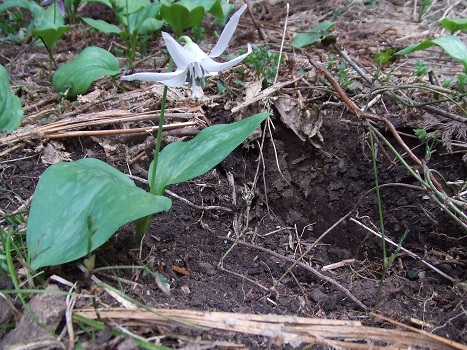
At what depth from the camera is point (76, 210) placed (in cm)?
131

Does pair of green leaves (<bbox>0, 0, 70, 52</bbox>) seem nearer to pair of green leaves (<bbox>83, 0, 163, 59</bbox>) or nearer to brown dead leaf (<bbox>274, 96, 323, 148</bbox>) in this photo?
pair of green leaves (<bbox>83, 0, 163, 59</bbox>)

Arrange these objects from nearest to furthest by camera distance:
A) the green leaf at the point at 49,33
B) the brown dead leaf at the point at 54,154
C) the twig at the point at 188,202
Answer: the twig at the point at 188,202 → the brown dead leaf at the point at 54,154 → the green leaf at the point at 49,33

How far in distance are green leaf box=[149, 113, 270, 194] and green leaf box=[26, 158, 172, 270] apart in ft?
0.63

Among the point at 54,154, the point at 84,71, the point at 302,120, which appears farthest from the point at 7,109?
the point at 302,120

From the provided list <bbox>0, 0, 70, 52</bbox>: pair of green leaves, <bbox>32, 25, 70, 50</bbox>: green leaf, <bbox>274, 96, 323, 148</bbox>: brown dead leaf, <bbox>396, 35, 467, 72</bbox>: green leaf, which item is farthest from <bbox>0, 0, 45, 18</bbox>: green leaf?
<bbox>396, 35, 467, 72</bbox>: green leaf

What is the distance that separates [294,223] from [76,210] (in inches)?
43.1

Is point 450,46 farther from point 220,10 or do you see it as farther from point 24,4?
point 24,4

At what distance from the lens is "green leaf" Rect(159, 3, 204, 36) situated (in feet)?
8.52

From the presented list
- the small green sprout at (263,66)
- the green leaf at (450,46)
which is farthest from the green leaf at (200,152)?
the green leaf at (450,46)

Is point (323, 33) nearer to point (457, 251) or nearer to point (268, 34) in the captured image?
point (268, 34)

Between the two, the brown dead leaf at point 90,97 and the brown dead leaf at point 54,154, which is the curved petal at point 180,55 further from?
the brown dead leaf at point 90,97

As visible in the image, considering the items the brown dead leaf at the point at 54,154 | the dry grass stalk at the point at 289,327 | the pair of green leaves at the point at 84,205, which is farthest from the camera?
the brown dead leaf at the point at 54,154

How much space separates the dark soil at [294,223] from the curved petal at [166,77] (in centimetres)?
56

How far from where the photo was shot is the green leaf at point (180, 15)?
260 centimetres
